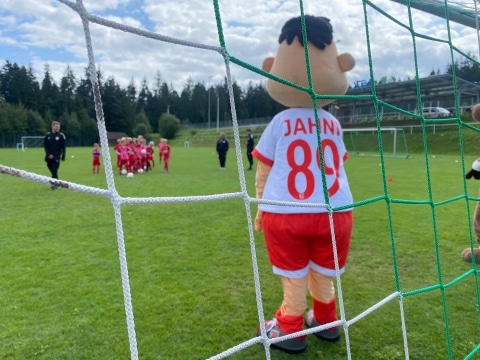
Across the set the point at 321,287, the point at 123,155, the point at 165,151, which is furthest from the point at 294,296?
the point at 165,151

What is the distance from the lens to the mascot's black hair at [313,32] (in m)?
2.05

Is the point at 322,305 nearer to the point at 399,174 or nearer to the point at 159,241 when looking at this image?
the point at 159,241

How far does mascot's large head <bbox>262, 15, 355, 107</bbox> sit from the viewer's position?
2035 millimetres

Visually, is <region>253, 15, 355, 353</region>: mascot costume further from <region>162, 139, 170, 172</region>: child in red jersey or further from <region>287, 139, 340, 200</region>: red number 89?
<region>162, 139, 170, 172</region>: child in red jersey

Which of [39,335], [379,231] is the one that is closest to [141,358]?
[39,335]

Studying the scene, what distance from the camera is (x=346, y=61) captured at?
2.09 m

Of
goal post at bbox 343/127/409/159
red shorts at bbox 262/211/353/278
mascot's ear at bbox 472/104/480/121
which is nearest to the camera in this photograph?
red shorts at bbox 262/211/353/278

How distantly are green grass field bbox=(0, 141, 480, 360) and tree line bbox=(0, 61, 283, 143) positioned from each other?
118 centimetres

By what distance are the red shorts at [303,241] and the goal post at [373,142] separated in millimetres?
17286

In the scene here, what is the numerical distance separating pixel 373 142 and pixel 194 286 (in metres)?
20.0

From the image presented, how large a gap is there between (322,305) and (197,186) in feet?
20.4

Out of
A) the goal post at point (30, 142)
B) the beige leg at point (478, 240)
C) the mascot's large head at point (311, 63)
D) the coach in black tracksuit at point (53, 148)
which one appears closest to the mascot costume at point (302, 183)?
the mascot's large head at point (311, 63)

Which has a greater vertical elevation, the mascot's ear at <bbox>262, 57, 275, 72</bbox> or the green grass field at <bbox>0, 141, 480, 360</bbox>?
A: the mascot's ear at <bbox>262, 57, 275, 72</bbox>

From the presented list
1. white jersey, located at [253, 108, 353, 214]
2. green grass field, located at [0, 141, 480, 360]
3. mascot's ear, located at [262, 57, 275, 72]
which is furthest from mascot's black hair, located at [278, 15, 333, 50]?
green grass field, located at [0, 141, 480, 360]
